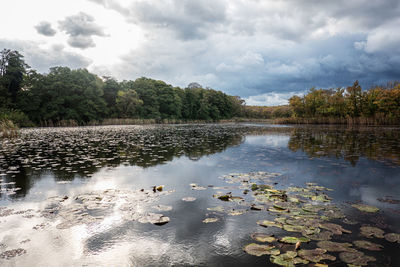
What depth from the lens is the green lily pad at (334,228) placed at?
322 centimetres

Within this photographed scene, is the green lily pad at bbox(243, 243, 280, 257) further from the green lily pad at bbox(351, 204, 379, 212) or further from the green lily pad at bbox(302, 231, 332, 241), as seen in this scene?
the green lily pad at bbox(351, 204, 379, 212)

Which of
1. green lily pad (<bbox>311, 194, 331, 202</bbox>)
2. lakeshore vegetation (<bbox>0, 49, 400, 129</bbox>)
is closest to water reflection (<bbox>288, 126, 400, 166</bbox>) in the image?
green lily pad (<bbox>311, 194, 331, 202</bbox>)

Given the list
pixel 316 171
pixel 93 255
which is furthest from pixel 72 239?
pixel 316 171

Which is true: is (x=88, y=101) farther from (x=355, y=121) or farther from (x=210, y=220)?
(x=355, y=121)

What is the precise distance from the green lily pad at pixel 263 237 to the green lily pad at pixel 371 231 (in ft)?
4.58

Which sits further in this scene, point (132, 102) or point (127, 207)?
point (132, 102)

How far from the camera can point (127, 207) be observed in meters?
4.33

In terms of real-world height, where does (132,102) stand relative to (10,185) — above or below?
above

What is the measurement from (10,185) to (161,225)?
4.89 metres

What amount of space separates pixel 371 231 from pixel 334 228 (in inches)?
20.1

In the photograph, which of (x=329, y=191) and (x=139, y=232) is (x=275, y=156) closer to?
(x=329, y=191)

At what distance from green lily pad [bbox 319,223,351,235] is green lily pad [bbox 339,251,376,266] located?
0.52 meters

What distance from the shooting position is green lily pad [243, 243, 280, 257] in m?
2.72

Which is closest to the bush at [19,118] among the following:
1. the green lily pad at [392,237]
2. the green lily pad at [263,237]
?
the green lily pad at [263,237]
